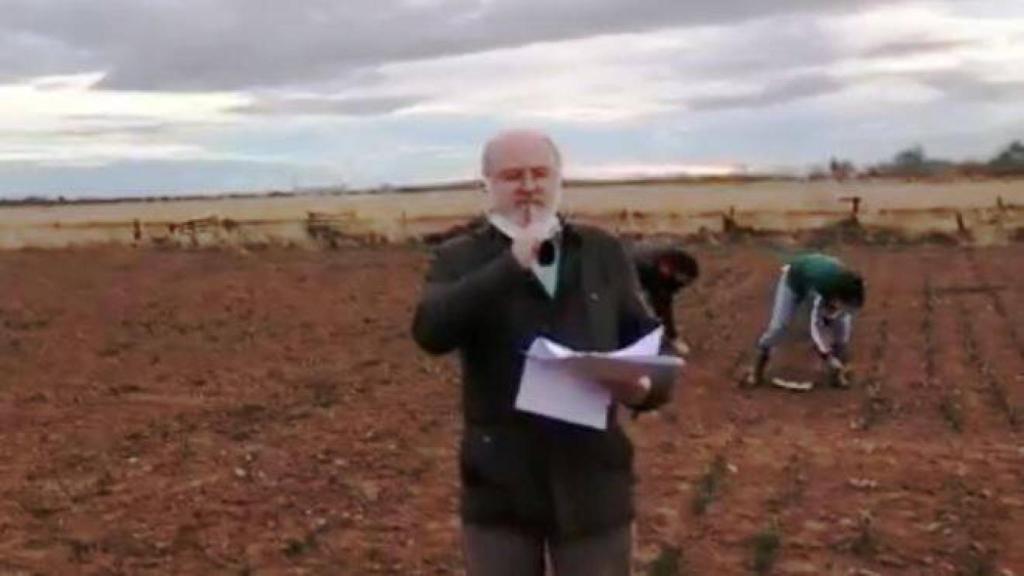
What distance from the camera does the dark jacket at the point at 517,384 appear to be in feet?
12.3

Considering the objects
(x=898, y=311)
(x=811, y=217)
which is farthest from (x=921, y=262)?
(x=811, y=217)

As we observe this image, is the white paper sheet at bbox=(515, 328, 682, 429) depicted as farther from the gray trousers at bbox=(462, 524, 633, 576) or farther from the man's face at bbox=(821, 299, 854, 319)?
the man's face at bbox=(821, 299, 854, 319)

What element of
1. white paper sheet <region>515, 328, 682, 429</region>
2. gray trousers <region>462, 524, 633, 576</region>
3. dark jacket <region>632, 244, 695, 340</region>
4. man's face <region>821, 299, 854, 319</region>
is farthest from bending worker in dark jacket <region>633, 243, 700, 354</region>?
white paper sheet <region>515, 328, 682, 429</region>

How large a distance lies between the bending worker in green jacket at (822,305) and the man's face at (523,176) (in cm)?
825

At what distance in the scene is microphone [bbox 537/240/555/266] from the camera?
3671 millimetres

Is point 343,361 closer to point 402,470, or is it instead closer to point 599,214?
point 402,470

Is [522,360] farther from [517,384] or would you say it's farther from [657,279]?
[657,279]

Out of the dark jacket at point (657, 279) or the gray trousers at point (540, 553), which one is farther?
the dark jacket at point (657, 279)

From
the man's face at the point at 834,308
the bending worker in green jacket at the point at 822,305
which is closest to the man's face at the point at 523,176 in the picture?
the bending worker in green jacket at the point at 822,305

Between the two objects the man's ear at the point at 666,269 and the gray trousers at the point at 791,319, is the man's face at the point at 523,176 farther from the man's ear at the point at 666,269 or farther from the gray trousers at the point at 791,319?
the man's ear at the point at 666,269

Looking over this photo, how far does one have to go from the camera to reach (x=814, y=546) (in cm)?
731

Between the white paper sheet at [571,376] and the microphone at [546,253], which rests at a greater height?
the microphone at [546,253]

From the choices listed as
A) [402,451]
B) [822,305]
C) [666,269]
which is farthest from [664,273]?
[402,451]

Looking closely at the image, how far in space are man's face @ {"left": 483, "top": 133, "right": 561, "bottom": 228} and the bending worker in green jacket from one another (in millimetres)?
8246
